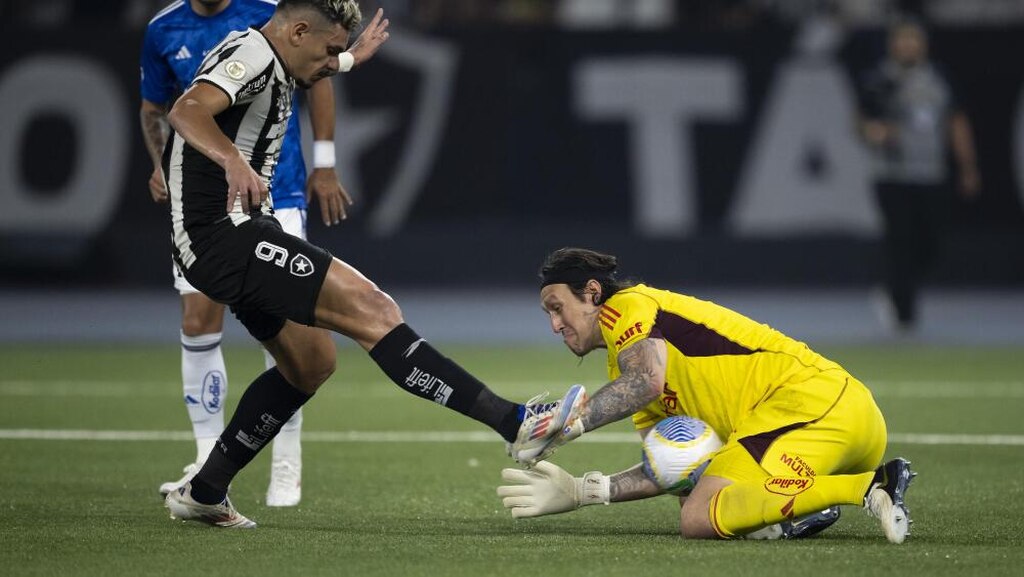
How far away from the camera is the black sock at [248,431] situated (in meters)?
6.11

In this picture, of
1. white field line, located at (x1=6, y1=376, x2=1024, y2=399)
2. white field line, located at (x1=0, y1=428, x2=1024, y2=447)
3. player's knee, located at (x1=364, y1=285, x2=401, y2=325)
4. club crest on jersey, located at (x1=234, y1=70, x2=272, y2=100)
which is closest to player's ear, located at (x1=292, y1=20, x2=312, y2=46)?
club crest on jersey, located at (x1=234, y1=70, x2=272, y2=100)

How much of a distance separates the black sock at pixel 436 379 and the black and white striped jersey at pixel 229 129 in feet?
2.36

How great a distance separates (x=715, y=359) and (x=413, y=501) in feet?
5.28

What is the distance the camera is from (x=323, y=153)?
7.21 metres

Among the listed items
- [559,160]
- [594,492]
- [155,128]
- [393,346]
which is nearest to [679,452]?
[594,492]

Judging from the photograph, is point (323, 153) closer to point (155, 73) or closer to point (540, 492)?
point (155, 73)

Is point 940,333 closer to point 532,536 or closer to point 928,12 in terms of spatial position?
point 928,12

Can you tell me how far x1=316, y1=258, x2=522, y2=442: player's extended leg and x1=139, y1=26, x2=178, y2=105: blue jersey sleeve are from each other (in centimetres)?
196

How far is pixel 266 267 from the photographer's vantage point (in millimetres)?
5578

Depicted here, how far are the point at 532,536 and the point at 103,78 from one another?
11186 millimetres

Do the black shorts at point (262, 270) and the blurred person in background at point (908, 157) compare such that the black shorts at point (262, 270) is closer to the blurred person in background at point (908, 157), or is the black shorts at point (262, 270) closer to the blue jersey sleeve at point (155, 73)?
the blue jersey sleeve at point (155, 73)

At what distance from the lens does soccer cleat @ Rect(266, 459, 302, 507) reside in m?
6.78

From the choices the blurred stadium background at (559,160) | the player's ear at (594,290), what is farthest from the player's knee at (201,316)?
the blurred stadium background at (559,160)

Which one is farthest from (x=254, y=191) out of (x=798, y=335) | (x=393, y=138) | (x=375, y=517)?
(x=393, y=138)
